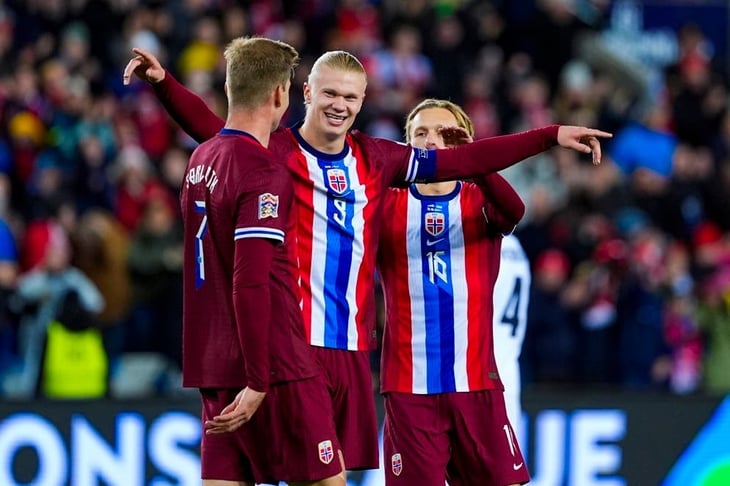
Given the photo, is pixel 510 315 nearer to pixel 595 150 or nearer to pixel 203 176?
pixel 595 150

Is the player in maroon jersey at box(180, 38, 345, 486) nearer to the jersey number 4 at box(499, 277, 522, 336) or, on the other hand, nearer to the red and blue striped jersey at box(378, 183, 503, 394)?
the red and blue striped jersey at box(378, 183, 503, 394)

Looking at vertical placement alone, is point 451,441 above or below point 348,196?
below

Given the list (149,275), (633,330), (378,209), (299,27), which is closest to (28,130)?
(149,275)

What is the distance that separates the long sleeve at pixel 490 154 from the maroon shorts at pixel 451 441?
1081 millimetres

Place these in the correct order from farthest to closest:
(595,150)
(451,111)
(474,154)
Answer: (451,111) < (474,154) < (595,150)

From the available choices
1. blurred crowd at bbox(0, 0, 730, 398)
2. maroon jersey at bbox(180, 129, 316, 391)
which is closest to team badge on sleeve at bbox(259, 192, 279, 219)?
maroon jersey at bbox(180, 129, 316, 391)

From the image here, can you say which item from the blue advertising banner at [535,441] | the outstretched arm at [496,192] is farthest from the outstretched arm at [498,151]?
the blue advertising banner at [535,441]

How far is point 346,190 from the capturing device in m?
5.64

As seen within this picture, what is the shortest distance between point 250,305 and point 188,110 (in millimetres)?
1235

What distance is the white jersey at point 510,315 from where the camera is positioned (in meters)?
7.07

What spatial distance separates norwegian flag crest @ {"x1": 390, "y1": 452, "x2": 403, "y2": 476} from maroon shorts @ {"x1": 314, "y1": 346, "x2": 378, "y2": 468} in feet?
1.37

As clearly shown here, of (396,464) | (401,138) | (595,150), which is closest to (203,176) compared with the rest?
(595,150)

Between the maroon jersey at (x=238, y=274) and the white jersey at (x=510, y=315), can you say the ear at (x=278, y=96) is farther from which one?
the white jersey at (x=510, y=315)

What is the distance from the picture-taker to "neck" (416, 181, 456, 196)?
6.32 m
